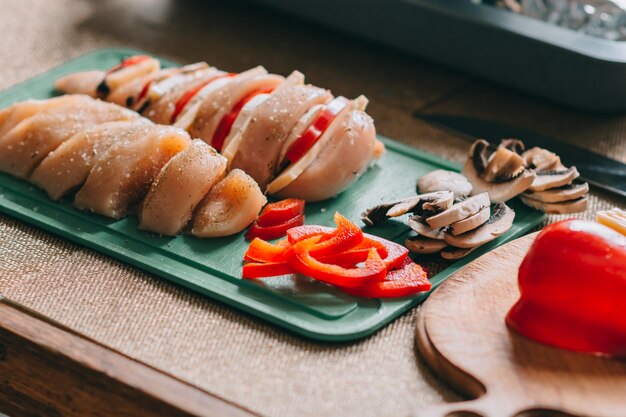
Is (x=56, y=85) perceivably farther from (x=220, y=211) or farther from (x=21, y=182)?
(x=220, y=211)

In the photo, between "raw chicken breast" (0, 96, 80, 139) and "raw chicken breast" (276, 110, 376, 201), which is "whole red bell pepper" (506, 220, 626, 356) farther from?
"raw chicken breast" (0, 96, 80, 139)

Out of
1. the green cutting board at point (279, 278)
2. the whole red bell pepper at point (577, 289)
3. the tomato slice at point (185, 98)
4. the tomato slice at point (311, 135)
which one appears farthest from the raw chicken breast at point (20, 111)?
the whole red bell pepper at point (577, 289)

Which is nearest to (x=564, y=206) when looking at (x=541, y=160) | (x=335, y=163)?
(x=541, y=160)

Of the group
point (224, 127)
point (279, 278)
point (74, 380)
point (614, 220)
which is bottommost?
point (74, 380)

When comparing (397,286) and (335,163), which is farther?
(335,163)

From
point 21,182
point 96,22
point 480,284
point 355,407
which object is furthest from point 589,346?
point 96,22

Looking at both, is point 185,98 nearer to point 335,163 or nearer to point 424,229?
point 335,163
